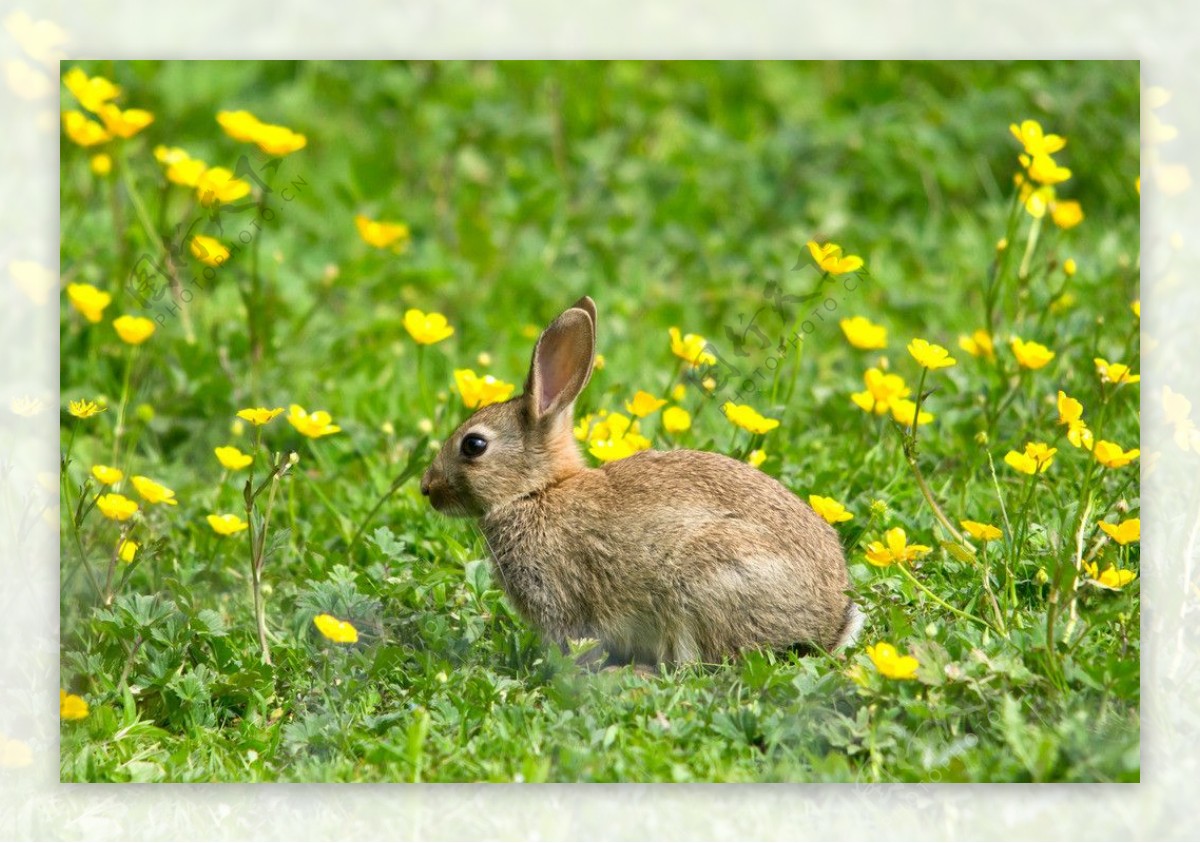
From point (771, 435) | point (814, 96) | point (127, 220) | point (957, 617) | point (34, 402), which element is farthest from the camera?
point (814, 96)

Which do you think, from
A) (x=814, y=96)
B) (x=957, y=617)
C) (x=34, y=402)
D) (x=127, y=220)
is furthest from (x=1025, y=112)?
(x=34, y=402)

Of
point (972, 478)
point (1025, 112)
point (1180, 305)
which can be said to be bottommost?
point (972, 478)

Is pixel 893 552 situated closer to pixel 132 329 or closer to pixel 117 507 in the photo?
pixel 117 507

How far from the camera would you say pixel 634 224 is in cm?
772

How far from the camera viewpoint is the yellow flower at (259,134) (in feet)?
18.6

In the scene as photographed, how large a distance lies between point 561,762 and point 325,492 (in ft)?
6.22

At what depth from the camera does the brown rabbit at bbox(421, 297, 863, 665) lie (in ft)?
15.6

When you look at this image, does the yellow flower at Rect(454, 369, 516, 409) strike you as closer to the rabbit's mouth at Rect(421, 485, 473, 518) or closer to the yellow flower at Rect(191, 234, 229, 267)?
the rabbit's mouth at Rect(421, 485, 473, 518)

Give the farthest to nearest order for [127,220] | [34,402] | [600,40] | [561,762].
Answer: [127,220] → [600,40] → [34,402] → [561,762]

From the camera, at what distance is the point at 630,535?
488 centimetres

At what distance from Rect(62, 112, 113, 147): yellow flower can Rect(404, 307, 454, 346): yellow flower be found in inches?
51.7

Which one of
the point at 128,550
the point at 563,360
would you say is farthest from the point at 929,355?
the point at 128,550

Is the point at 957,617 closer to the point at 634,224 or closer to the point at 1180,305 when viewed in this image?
the point at 1180,305

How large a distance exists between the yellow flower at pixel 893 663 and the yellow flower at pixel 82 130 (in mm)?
3256
